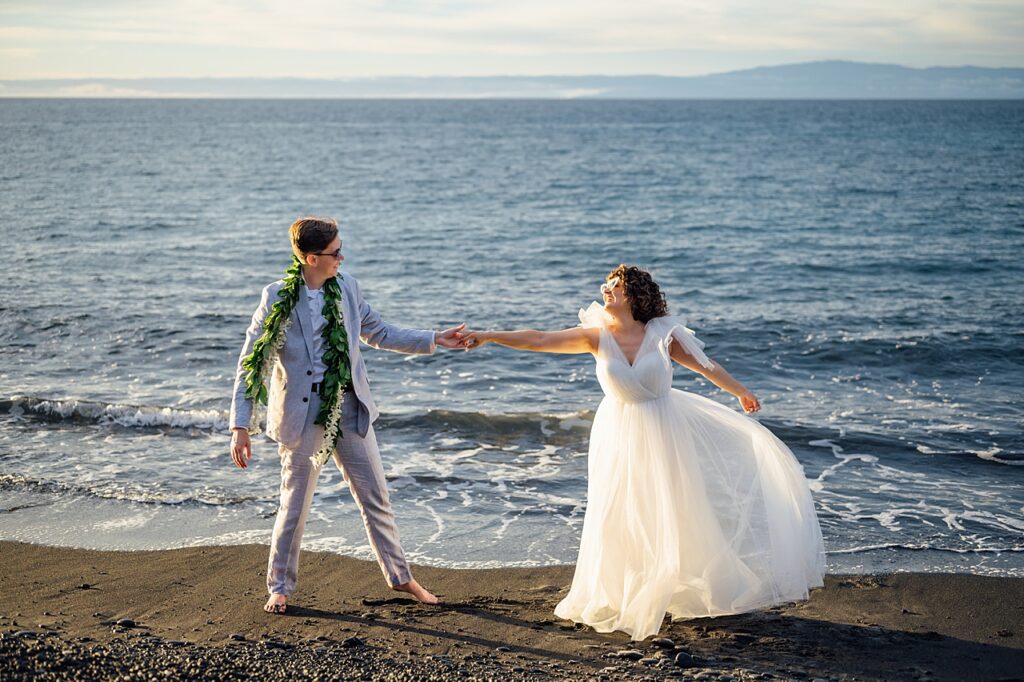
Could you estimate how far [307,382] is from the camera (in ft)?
17.8

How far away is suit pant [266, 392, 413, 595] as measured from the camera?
5.52 m

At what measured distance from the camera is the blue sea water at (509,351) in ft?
26.1

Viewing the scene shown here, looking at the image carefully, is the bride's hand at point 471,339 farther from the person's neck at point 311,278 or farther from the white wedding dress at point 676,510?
the person's neck at point 311,278

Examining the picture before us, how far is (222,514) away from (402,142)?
237 ft

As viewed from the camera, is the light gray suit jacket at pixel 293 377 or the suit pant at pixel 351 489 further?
the suit pant at pixel 351 489

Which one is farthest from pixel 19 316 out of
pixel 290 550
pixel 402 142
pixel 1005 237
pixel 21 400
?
pixel 402 142

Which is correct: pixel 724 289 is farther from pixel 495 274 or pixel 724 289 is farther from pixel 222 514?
pixel 222 514

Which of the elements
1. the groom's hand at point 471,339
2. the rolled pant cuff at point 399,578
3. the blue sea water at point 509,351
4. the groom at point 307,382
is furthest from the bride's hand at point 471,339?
the blue sea water at point 509,351

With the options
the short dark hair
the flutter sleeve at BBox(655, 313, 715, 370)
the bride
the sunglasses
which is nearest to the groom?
the short dark hair

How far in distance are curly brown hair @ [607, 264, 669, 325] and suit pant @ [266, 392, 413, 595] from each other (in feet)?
5.64

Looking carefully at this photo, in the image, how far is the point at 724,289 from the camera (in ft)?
65.0

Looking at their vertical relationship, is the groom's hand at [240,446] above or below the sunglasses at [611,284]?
below

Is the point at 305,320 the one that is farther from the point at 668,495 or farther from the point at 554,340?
the point at 668,495

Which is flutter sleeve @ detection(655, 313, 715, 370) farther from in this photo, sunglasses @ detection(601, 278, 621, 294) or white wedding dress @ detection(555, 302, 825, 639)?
sunglasses @ detection(601, 278, 621, 294)
